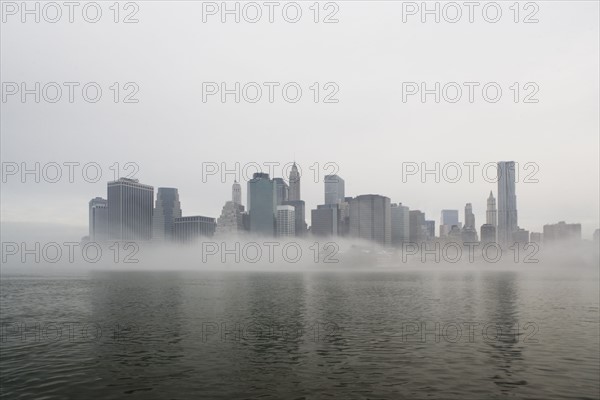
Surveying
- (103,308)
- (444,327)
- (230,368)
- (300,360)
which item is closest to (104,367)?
(230,368)

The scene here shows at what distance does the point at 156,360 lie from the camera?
1992 inches

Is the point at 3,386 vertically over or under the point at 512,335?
over

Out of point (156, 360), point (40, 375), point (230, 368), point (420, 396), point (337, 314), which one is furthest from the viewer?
point (337, 314)

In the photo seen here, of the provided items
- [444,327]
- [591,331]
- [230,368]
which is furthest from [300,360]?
[591,331]

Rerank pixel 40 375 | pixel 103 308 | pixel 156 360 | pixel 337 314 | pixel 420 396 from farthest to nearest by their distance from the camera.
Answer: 1. pixel 103 308
2. pixel 337 314
3. pixel 156 360
4. pixel 40 375
5. pixel 420 396

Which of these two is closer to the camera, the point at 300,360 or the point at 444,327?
the point at 300,360

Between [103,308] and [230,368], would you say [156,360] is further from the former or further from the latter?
[103,308]

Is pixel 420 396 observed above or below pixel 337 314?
above

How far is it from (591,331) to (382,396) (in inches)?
2000

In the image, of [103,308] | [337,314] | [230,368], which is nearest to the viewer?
[230,368]

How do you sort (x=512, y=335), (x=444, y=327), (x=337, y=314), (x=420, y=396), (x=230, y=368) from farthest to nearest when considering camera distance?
(x=337, y=314), (x=444, y=327), (x=512, y=335), (x=230, y=368), (x=420, y=396)

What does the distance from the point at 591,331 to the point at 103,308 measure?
3717 inches

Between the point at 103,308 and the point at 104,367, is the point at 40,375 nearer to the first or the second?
the point at 104,367

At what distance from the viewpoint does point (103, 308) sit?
346ft
